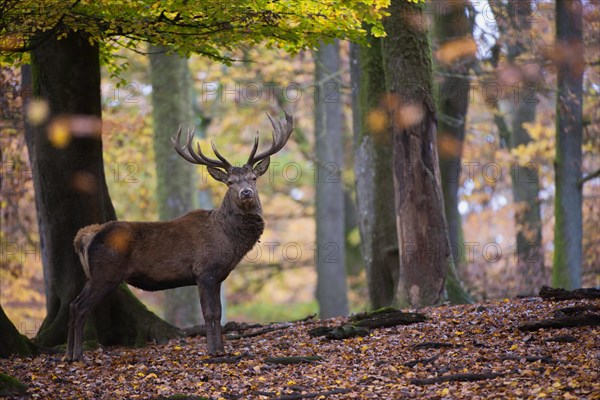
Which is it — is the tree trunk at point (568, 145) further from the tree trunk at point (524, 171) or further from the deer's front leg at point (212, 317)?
the deer's front leg at point (212, 317)

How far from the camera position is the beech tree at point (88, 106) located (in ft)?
35.1

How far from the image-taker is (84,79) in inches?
448

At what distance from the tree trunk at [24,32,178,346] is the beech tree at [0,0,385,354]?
0.5 inches

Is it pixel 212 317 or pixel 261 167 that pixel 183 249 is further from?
pixel 261 167

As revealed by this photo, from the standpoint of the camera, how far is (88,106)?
11.4 m

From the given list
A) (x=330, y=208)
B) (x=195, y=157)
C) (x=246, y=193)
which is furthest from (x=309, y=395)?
(x=330, y=208)

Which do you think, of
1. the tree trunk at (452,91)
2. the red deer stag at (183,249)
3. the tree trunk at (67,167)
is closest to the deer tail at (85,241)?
the red deer stag at (183,249)

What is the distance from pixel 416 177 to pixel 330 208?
10.6 m

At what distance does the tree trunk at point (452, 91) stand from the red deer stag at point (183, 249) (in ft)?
21.2

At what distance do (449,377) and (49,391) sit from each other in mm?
3809

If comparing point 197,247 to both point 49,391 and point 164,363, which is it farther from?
point 49,391

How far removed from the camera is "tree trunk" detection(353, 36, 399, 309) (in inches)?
533

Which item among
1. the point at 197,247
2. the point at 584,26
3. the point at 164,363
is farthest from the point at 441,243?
the point at 584,26

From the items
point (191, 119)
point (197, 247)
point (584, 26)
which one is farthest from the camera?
point (191, 119)
